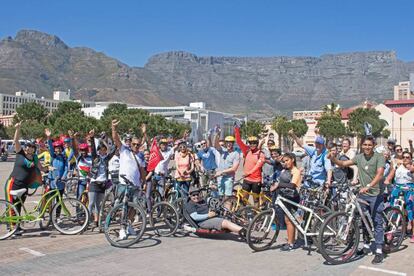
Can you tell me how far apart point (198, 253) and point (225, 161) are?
390 centimetres

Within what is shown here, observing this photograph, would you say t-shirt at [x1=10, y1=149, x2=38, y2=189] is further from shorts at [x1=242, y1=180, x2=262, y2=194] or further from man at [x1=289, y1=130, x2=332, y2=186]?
man at [x1=289, y1=130, x2=332, y2=186]

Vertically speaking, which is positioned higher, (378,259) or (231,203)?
(231,203)

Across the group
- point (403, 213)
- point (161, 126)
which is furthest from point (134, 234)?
point (161, 126)

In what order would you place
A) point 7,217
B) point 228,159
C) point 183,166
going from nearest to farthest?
point 7,217 < point 183,166 < point 228,159

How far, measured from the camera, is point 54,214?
867cm

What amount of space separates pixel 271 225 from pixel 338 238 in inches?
46.0

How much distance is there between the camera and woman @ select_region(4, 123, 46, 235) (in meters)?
8.33

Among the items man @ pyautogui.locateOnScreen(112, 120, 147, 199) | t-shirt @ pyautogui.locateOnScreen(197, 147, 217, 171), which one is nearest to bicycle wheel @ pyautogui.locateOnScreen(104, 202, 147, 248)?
man @ pyautogui.locateOnScreen(112, 120, 147, 199)

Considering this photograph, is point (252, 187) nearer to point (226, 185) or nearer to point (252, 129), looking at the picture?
point (226, 185)

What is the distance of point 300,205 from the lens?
7539 mm

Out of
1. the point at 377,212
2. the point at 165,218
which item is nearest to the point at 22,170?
the point at 165,218

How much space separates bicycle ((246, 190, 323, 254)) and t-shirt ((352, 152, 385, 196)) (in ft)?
3.05

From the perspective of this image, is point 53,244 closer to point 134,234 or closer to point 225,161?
point 134,234

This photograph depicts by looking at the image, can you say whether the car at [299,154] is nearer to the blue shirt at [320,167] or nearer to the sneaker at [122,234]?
the blue shirt at [320,167]
